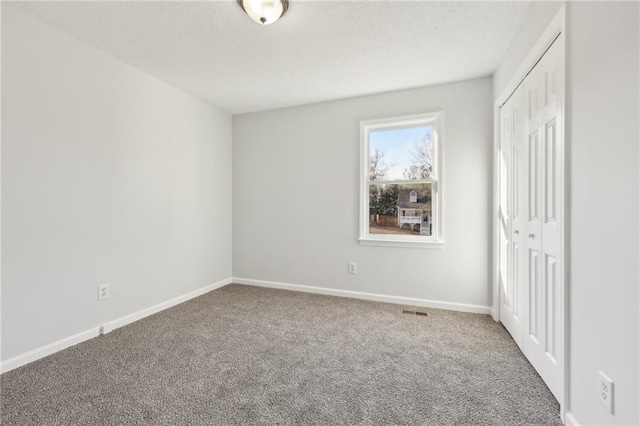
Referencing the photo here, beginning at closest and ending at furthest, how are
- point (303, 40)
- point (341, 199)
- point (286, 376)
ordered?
point (286, 376), point (303, 40), point (341, 199)

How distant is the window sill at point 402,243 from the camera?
10.5ft

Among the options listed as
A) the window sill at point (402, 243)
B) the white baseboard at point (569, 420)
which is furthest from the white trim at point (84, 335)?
the white baseboard at point (569, 420)

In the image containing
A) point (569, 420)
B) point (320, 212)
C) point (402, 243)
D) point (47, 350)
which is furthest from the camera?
point (320, 212)

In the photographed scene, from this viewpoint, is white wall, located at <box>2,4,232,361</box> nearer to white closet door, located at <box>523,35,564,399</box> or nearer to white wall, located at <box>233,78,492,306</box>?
white wall, located at <box>233,78,492,306</box>

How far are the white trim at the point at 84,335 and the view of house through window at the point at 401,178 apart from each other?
235 centimetres

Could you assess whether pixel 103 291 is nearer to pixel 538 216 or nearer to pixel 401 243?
pixel 401 243

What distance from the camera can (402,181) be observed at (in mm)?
3396

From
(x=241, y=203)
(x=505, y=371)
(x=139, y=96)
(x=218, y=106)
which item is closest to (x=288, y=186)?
(x=241, y=203)

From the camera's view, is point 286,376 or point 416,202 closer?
point 286,376

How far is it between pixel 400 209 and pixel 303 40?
2062mm

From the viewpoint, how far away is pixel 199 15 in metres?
2.06

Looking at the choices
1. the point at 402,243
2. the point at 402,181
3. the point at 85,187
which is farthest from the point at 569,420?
the point at 85,187

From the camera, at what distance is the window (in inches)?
128

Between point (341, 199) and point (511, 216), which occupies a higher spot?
point (341, 199)
